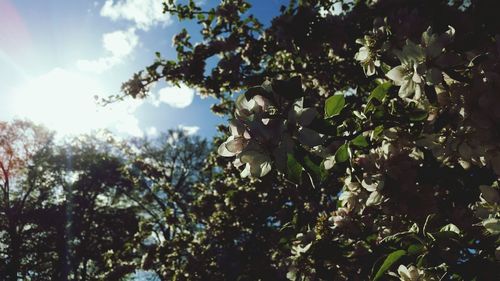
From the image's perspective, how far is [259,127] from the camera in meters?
1.11

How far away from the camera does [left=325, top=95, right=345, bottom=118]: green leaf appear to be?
1.20m

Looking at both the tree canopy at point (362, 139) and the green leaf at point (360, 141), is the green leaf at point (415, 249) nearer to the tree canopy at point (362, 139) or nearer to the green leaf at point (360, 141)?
the tree canopy at point (362, 139)

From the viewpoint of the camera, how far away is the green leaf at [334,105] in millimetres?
1203

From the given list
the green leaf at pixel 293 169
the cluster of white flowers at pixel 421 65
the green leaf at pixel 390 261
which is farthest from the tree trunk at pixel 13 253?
the cluster of white flowers at pixel 421 65

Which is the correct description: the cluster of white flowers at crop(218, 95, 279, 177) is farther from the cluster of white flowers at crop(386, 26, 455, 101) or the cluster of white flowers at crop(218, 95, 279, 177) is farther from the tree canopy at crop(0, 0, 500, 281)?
the cluster of white flowers at crop(386, 26, 455, 101)

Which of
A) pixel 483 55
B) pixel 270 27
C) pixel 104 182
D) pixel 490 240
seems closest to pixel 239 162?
pixel 483 55

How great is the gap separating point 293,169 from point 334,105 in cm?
29

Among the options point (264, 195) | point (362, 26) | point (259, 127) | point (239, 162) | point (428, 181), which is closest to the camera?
point (259, 127)

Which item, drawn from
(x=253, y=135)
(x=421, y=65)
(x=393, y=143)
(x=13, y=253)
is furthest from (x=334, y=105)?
(x=13, y=253)

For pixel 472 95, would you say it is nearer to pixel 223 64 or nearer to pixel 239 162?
pixel 239 162

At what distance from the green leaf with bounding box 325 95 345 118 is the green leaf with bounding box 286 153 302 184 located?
0.74ft

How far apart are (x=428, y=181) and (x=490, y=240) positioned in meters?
0.52

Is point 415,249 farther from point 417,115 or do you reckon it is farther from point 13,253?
point 13,253

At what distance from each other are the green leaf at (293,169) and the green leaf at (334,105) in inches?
8.9
